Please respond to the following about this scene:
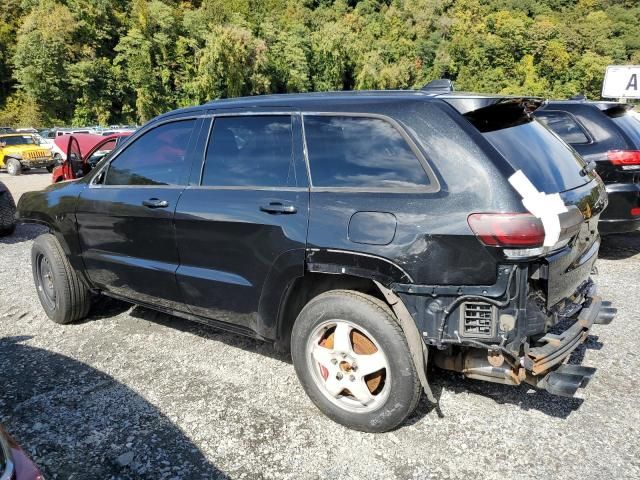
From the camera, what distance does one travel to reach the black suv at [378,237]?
2.27 m

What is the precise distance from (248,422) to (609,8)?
131 meters

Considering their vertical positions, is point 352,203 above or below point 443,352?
above

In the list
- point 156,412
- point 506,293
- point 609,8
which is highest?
point 609,8

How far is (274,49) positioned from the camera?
72.3 meters

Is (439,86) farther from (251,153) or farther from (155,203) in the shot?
(155,203)

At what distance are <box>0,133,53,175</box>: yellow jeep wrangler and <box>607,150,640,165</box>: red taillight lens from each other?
66.6ft

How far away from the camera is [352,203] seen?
8.32 ft

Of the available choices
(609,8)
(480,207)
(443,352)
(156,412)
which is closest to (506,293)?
(480,207)

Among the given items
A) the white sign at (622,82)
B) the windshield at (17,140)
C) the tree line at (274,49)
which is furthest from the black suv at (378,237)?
the tree line at (274,49)

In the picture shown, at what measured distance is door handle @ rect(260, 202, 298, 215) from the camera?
272cm

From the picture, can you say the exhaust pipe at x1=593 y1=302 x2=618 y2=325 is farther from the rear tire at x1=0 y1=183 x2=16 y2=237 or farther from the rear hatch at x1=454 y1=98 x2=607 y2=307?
the rear tire at x1=0 y1=183 x2=16 y2=237

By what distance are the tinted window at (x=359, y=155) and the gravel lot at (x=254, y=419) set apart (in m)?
1.39

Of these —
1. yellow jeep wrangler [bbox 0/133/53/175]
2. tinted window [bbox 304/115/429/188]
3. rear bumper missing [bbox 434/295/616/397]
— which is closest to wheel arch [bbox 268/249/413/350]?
tinted window [bbox 304/115/429/188]

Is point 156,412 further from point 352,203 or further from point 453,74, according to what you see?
point 453,74
